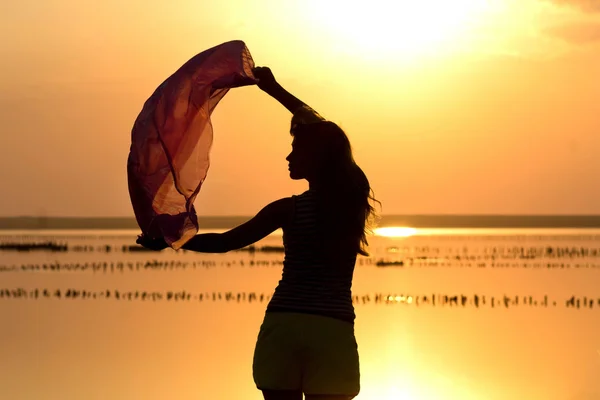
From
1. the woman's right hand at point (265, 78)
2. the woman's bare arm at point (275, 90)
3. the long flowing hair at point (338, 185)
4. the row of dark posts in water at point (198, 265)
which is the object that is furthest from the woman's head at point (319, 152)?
the row of dark posts in water at point (198, 265)

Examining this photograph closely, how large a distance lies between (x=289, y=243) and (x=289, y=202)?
170mm

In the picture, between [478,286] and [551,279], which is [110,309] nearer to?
[478,286]

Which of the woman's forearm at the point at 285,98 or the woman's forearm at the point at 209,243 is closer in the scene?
the woman's forearm at the point at 209,243

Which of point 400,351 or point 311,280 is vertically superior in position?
point 311,280

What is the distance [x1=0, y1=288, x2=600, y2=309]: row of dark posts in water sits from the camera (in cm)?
1944

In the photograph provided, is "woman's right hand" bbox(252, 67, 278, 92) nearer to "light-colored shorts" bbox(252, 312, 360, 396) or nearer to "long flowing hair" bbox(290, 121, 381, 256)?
"long flowing hair" bbox(290, 121, 381, 256)

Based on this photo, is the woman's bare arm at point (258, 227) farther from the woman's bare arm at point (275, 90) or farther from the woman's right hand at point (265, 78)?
the woman's right hand at point (265, 78)

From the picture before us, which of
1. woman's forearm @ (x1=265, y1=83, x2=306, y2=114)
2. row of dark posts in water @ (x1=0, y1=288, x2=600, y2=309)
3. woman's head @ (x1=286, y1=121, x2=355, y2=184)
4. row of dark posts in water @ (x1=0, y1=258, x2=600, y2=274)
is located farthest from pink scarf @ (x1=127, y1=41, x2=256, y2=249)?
row of dark posts in water @ (x1=0, y1=258, x2=600, y2=274)

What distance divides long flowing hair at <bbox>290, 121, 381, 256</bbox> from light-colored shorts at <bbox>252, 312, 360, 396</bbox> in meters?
0.37

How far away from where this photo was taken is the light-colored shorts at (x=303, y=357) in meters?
4.47

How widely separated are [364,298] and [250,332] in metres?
6.13

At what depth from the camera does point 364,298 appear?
2067 centimetres

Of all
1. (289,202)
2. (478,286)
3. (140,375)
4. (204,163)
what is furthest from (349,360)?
(478,286)

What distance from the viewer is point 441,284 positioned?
78.6 ft
